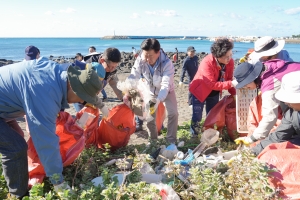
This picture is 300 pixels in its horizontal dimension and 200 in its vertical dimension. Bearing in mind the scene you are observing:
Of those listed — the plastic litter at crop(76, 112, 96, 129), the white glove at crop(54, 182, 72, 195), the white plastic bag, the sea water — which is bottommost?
the white glove at crop(54, 182, 72, 195)

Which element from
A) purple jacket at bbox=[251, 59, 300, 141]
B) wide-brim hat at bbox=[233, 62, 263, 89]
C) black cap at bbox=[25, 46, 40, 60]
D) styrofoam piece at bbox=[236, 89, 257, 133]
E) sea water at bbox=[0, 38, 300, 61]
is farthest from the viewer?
sea water at bbox=[0, 38, 300, 61]

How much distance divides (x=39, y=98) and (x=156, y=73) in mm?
2087

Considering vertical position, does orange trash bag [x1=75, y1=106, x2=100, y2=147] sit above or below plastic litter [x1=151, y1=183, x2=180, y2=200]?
above

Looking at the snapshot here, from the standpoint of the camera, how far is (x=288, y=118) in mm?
2588

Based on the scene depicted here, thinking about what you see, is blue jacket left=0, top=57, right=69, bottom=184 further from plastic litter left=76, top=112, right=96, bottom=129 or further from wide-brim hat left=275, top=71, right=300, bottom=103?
wide-brim hat left=275, top=71, right=300, bottom=103

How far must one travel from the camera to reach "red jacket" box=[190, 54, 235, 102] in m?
4.02

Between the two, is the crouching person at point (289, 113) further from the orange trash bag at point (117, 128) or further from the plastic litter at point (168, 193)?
the orange trash bag at point (117, 128)

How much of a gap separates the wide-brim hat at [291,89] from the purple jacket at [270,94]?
33 centimetres

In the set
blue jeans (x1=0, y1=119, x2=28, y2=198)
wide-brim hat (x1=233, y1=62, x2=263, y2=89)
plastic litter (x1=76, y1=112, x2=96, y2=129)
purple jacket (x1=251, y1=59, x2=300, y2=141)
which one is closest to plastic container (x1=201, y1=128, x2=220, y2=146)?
purple jacket (x1=251, y1=59, x2=300, y2=141)

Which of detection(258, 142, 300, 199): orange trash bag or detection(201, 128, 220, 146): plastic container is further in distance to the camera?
detection(201, 128, 220, 146): plastic container

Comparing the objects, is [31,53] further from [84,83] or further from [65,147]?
[84,83]

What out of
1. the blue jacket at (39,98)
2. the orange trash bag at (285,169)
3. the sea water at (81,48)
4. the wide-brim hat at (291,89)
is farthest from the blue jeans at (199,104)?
the sea water at (81,48)

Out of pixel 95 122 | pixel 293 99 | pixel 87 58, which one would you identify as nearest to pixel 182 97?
pixel 87 58

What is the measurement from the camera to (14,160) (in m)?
2.34
